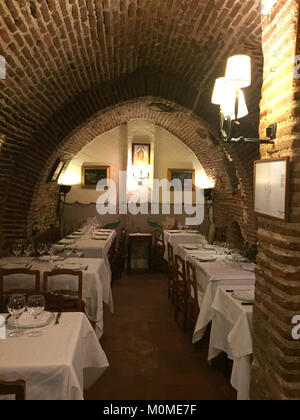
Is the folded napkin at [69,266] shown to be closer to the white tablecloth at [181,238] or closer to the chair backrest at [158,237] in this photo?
the white tablecloth at [181,238]

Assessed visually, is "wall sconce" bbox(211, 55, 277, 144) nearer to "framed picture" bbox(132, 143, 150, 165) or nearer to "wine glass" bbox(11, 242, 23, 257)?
"wine glass" bbox(11, 242, 23, 257)

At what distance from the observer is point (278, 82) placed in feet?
7.49

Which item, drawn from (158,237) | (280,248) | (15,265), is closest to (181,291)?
(15,265)

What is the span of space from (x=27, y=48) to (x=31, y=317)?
243cm

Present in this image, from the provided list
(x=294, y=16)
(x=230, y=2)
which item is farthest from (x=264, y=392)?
(x=230, y=2)

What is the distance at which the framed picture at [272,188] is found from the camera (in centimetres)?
213

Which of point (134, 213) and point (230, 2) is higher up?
point (230, 2)

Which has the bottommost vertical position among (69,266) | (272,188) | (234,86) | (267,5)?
(69,266)

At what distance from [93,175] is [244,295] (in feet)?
21.5

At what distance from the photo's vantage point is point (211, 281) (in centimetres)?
416

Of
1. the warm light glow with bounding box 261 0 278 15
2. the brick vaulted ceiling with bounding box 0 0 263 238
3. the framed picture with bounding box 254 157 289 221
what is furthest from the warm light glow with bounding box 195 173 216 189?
the warm light glow with bounding box 261 0 278 15

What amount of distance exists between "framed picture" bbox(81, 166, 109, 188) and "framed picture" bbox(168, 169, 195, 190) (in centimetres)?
165

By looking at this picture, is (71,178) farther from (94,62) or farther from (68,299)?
(68,299)
